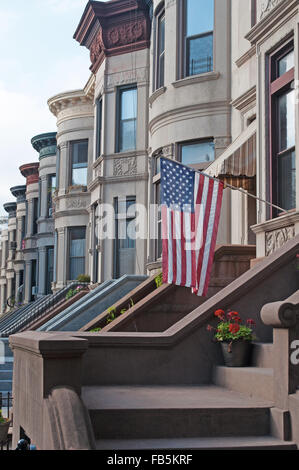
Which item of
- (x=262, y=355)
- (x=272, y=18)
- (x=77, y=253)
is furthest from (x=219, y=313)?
(x=77, y=253)

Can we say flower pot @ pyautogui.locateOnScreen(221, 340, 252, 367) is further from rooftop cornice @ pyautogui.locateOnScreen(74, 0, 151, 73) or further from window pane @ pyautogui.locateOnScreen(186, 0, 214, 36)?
rooftop cornice @ pyautogui.locateOnScreen(74, 0, 151, 73)

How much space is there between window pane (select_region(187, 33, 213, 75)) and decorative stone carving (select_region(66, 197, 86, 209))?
13246 mm

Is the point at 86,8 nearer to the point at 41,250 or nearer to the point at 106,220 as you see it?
the point at 106,220

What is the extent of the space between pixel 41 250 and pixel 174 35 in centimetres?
2167

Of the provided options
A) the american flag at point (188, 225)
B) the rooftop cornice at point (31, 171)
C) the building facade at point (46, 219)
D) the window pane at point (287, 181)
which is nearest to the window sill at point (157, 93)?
the window pane at point (287, 181)

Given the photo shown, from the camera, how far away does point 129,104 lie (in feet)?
75.6

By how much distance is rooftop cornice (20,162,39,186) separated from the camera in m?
43.6

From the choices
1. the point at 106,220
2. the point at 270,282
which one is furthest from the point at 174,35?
the point at 270,282

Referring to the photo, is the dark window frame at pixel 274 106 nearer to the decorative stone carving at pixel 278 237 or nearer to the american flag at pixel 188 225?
the decorative stone carving at pixel 278 237

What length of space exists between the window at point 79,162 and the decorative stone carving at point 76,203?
773 millimetres

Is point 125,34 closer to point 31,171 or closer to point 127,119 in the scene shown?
point 127,119

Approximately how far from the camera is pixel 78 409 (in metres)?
6.10

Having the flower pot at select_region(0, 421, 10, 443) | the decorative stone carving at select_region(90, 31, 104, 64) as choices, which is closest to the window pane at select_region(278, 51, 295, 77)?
the flower pot at select_region(0, 421, 10, 443)

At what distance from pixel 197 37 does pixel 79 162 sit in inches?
549
